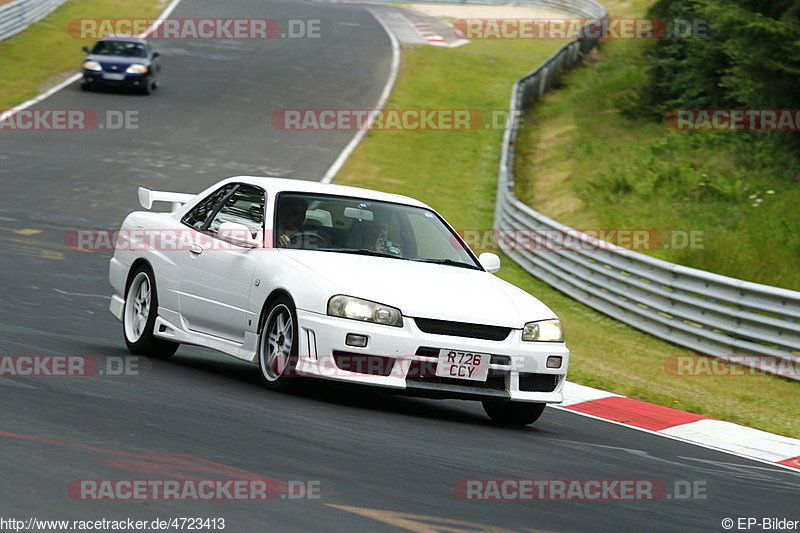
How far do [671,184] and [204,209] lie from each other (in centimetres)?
1641

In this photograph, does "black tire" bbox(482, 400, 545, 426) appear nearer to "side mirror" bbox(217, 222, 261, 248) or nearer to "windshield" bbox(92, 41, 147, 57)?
"side mirror" bbox(217, 222, 261, 248)

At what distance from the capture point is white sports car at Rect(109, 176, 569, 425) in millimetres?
8070

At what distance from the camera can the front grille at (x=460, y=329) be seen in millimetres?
8109

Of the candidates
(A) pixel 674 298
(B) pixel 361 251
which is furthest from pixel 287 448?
(A) pixel 674 298

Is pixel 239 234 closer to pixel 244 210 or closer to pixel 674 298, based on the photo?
pixel 244 210

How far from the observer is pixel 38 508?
5.07 m

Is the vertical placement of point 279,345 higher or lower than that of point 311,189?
lower

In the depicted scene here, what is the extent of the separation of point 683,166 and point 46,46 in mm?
20630

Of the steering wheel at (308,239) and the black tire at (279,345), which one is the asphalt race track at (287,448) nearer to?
the black tire at (279,345)

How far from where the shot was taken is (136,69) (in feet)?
108

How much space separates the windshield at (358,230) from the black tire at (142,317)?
1441 millimetres

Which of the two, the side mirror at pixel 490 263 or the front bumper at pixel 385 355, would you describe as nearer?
the front bumper at pixel 385 355

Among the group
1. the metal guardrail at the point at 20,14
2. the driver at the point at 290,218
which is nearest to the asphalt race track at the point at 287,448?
the driver at the point at 290,218

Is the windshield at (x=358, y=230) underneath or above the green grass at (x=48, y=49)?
above
